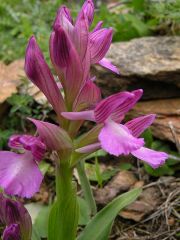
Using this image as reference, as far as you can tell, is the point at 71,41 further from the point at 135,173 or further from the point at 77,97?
the point at 135,173

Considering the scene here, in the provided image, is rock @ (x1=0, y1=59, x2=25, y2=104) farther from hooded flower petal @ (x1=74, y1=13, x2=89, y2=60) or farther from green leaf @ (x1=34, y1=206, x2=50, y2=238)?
hooded flower petal @ (x1=74, y1=13, x2=89, y2=60)

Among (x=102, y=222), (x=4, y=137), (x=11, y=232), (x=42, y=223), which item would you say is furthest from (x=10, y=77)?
(x=11, y=232)

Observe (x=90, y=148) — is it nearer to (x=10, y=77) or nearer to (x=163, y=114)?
(x=163, y=114)

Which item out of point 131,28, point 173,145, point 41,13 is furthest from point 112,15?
point 173,145

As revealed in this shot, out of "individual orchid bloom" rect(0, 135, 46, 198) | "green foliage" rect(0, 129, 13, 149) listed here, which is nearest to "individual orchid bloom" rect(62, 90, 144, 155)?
"individual orchid bloom" rect(0, 135, 46, 198)

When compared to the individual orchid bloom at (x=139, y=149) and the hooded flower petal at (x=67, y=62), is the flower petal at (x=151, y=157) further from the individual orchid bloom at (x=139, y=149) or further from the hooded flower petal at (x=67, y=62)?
the hooded flower petal at (x=67, y=62)

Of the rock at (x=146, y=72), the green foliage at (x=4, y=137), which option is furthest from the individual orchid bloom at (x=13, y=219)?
the rock at (x=146, y=72)
